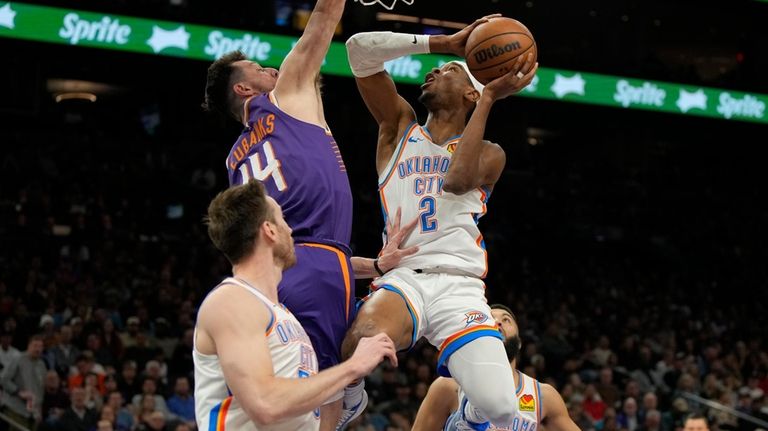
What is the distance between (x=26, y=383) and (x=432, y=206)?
6.91 m

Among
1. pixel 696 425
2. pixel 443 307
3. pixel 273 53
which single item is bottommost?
pixel 696 425

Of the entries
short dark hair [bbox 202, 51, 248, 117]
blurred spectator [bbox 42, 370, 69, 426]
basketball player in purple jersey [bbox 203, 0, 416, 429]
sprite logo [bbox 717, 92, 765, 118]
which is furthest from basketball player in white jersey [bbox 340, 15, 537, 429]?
sprite logo [bbox 717, 92, 765, 118]

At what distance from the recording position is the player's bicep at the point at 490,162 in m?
4.96

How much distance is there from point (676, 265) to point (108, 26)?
12.8 m

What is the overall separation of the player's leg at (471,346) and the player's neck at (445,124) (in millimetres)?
790

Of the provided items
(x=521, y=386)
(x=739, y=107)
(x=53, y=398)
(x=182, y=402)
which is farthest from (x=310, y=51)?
(x=739, y=107)

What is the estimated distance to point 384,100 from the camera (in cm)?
529

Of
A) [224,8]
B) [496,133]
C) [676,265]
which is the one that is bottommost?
[676,265]

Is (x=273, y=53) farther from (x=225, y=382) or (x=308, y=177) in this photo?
(x=225, y=382)

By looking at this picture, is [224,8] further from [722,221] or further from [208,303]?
[208,303]

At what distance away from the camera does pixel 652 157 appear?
82.0 ft

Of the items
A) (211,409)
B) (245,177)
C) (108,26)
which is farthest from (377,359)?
(108,26)

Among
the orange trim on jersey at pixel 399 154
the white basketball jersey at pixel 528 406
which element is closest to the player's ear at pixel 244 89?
the orange trim on jersey at pixel 399 154

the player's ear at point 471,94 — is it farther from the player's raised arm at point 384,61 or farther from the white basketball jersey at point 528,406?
the white basketball jersey at point 528,406
